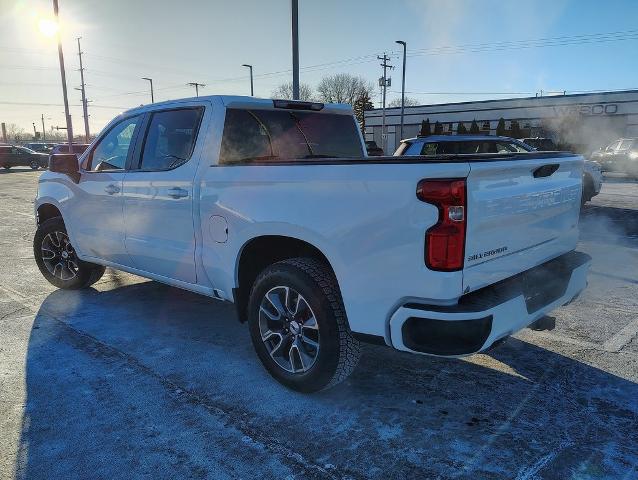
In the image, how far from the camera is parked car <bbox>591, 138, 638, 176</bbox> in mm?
21656

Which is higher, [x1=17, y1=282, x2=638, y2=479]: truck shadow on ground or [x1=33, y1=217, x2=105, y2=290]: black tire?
[x1=33, y1=217, x2=105, y2=290]: black tire

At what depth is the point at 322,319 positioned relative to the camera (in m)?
2.91

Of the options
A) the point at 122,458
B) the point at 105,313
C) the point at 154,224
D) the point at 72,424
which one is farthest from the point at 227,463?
the point at 105,313

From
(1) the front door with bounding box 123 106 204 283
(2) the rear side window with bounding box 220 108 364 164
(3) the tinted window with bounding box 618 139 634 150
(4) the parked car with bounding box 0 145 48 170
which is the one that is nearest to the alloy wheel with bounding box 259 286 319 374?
(1) the front door with bounding box 123 106 204 283

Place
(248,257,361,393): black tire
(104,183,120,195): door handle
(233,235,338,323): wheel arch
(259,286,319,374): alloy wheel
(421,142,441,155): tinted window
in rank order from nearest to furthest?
(248,257,361,393): black tire < (259,286,319,374): alloy wheel < (233,235,338,323): wheel arch < (104,183,120,195): door handle < (421,142,441,155): tinted window

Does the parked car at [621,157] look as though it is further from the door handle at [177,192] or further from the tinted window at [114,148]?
the door handle at [177,192]

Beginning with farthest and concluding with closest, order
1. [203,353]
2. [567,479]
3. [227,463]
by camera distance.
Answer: [203,353] < [227,463] < [567,479]

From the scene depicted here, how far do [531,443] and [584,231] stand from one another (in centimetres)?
738

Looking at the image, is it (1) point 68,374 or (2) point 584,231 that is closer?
(1) point 68,374

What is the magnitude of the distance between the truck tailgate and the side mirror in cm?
398

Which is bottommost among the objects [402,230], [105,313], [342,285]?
[105,313]

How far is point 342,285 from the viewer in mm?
2797

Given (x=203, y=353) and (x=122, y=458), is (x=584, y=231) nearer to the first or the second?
(x=203, y=353)

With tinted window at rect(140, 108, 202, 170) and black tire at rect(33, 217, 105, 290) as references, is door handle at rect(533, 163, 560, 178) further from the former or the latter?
black tire at rect(33, 217, 105, 290)
